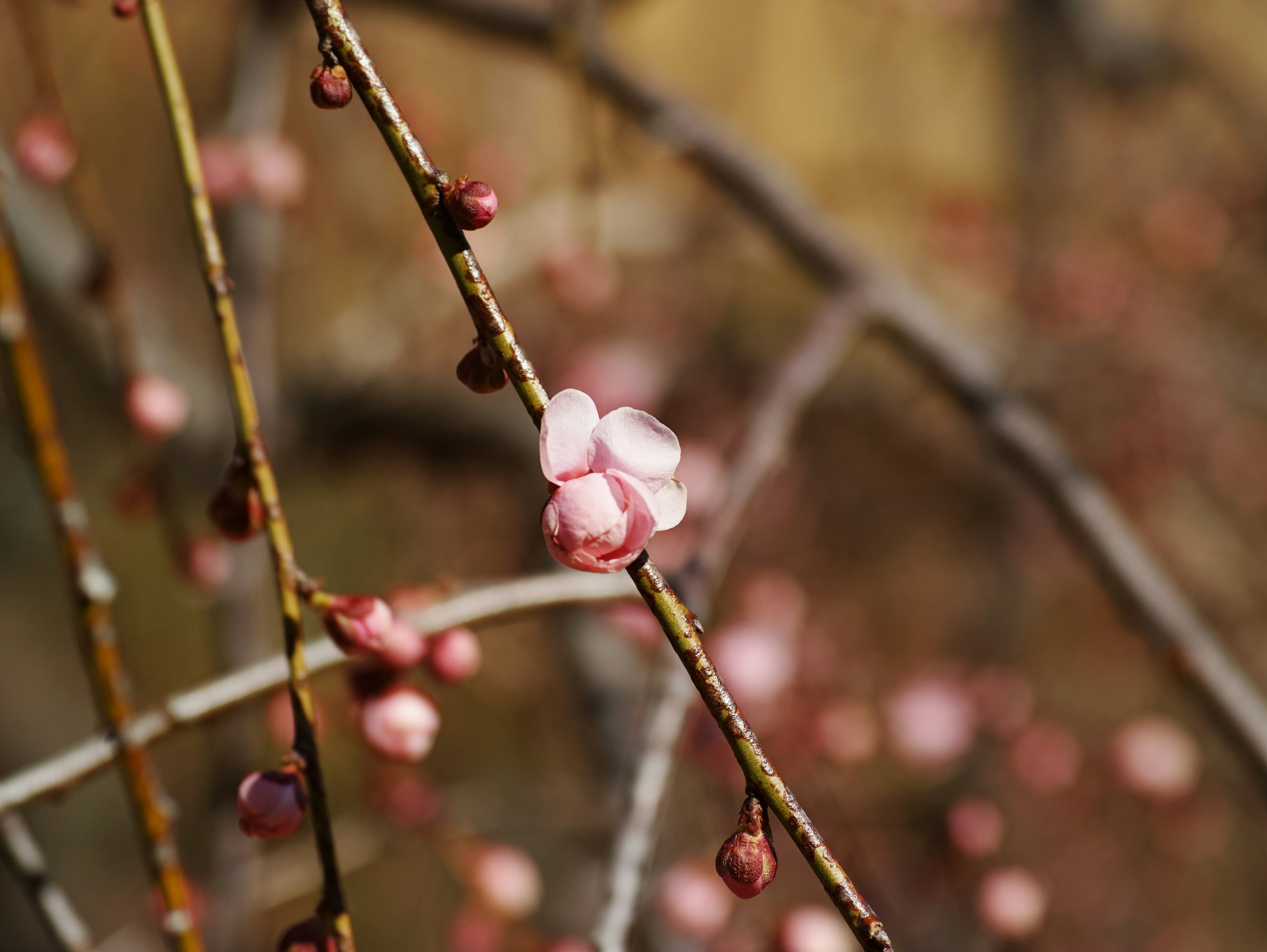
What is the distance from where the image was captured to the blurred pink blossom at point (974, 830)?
90cm

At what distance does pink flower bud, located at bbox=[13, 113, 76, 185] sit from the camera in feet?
2.59

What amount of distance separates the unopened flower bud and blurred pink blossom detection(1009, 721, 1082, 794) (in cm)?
114

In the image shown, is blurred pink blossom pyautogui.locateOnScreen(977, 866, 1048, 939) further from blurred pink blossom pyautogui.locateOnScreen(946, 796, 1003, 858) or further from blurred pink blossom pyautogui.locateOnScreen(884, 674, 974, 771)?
blurred pink blossom pyautogui.locateOnScreen(884, 674, 974, 771)

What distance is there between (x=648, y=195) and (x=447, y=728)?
168 cm

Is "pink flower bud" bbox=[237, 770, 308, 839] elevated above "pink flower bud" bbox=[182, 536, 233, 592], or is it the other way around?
"pink flower bud" bbox=[182, 536, 233, 592]

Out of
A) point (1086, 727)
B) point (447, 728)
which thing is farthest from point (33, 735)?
point (1086, 727)

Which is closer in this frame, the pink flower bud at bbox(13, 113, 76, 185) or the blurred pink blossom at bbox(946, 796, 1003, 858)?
the pink flower bud at bbox(13, 113, 76, 185)

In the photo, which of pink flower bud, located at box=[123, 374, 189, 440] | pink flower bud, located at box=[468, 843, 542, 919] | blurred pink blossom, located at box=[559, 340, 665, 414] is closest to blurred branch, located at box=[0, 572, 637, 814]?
pink flower bud, located at box=[123, 374, 189, 440]

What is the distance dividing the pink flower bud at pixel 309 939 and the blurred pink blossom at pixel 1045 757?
1.16m

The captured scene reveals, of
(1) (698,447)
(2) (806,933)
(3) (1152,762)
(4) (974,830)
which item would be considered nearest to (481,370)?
(2) (806,933)

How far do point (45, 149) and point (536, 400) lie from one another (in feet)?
2.42

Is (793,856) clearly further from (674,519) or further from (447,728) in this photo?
(674,519)

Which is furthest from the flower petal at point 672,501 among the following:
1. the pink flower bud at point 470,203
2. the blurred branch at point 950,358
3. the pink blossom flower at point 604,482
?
the blurred branch at point 950,358

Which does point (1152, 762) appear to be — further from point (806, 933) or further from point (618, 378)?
point (618, 378)
